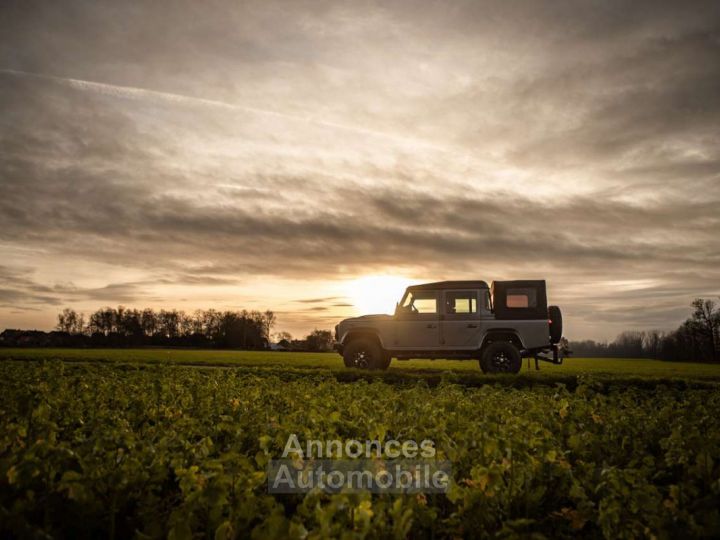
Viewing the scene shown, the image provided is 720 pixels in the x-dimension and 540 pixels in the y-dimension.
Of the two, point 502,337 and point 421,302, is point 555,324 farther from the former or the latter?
point 421,302

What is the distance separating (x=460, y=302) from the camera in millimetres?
16328

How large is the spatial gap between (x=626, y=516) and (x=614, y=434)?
2.45 m

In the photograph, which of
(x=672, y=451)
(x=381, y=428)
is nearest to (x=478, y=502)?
(x=381, y=428)

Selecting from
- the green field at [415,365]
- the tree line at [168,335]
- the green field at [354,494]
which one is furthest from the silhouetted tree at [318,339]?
the green field at [354,494]

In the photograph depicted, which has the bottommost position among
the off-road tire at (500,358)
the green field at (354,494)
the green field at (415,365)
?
the green field at (354,494)

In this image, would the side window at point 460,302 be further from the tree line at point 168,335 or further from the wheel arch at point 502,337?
the tree line at point 168,335

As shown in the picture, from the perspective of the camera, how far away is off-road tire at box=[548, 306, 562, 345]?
15938mm

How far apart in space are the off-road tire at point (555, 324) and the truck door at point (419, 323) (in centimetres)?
326

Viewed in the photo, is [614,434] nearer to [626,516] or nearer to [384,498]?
[626,516]

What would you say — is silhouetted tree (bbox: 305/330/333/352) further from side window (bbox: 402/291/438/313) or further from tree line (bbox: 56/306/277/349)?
side window (bbox: 402/291/438/313)

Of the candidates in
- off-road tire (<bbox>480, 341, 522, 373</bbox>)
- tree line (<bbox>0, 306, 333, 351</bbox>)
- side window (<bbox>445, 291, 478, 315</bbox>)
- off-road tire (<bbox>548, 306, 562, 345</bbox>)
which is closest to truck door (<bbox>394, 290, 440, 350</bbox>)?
side window (<bbox>445, 291, 478, 315</bbox>)

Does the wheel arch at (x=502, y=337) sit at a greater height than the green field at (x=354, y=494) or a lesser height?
greater

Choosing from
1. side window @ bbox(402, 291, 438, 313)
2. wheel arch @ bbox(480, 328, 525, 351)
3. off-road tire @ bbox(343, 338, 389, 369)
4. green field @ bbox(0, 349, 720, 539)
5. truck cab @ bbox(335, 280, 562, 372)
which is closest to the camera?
green field @ bbox(0, 349, 720, 539)

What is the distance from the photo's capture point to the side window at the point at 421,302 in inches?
648
